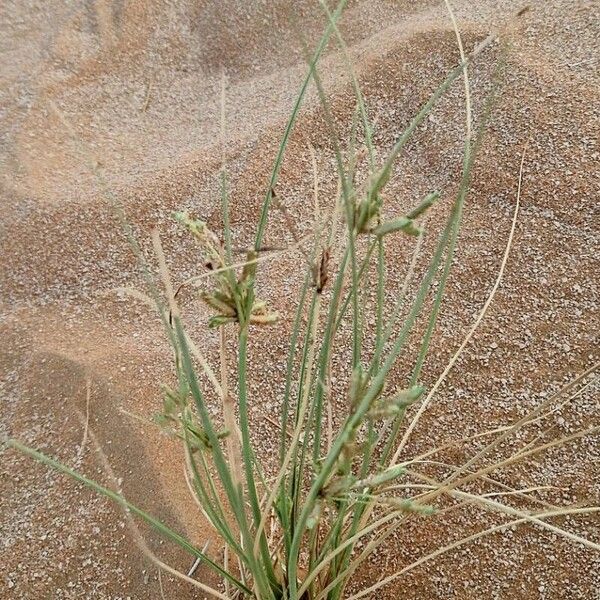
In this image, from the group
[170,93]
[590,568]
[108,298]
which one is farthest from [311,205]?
[590,568]

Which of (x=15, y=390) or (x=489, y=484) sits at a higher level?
(x=15, y=390)

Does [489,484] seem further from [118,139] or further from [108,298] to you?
[118,139]

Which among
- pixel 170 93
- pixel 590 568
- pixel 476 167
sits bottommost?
pixel 590 568

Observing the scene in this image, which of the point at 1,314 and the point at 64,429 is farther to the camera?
the point at 1,314

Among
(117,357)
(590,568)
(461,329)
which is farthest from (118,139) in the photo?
(590,568)

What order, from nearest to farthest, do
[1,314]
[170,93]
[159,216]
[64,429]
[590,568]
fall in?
1. [590,568]
2. [64,429]
3. [1,314]
4. [159,216]
5. [170,93]

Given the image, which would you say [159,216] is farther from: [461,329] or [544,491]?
[544,491]

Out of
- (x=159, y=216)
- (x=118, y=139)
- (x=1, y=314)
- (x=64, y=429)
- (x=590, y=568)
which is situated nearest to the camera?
(x=590, y=568)
